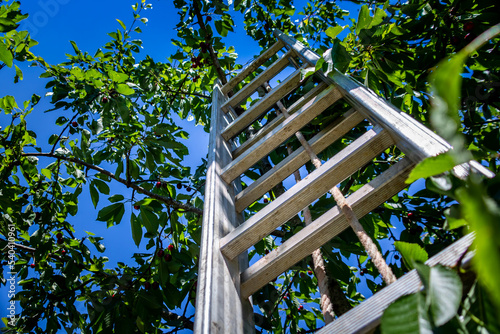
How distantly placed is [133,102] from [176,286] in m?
1.68

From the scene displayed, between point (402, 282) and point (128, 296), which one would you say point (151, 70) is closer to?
point (128, 296)

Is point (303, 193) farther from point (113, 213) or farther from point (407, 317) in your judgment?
point (113, 213)

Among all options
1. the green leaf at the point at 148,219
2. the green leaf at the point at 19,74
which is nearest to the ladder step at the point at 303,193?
the green leaf at the point at 148,219

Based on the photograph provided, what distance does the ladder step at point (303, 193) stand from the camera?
98 cm

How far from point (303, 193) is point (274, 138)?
0.47 meters

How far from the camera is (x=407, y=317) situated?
39 centimetres

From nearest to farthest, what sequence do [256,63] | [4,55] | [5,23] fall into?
[4,55]
[5,23]
[256,63]

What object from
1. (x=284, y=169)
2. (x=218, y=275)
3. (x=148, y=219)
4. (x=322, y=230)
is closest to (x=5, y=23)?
(x=148, y=219)

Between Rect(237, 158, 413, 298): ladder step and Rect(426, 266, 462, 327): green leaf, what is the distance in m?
0.54

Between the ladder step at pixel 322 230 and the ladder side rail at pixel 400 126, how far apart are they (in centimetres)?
9

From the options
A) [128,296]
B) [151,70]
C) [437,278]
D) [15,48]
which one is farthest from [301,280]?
[15,48]

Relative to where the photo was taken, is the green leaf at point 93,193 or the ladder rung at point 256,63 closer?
the green leaf at point 93,193

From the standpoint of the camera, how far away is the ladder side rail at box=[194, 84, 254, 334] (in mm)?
730

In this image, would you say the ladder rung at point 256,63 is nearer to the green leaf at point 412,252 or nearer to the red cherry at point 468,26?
the red cherry at point 468,26
